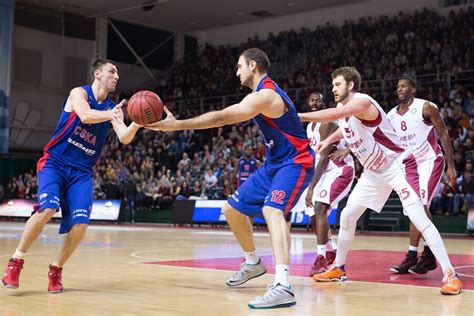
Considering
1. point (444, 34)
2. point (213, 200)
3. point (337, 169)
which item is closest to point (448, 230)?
point (213, 200)

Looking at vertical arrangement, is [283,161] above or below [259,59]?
below

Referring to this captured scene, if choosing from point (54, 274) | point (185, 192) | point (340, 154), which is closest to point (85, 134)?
point (54, 274)

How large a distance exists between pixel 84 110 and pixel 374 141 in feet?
8.31

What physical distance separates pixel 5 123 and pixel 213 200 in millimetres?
11753

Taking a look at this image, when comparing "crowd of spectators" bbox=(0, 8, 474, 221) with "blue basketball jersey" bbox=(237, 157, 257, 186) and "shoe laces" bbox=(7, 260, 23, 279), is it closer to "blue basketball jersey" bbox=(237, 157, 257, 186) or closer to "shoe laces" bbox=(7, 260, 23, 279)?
"blue basketball jersey" bbox=(237, 157, 257, 186)

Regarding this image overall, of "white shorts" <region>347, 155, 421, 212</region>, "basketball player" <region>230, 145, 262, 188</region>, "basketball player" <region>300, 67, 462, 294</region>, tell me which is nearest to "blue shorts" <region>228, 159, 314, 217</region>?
"basketball player" <region>300, 67, 462, 294</region>

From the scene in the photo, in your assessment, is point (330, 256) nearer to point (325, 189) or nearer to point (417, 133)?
point (325, 189)

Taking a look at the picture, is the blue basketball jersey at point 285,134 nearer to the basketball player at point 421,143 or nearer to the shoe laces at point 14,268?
the basketball player at point 421,143

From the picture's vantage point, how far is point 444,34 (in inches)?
834

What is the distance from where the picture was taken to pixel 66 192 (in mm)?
5328

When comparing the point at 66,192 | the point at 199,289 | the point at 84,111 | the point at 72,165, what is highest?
the point at 84,111

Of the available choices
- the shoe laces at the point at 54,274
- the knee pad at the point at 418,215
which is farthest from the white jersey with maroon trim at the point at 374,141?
the shoe laces at the point at 54,274

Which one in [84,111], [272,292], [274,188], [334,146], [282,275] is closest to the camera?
[272,292]

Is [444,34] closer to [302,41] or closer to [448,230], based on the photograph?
[302,41]
